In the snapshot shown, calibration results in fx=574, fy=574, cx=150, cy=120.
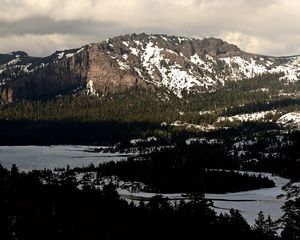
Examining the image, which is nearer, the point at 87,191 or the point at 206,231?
the point at 206,231

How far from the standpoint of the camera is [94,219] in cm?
9944

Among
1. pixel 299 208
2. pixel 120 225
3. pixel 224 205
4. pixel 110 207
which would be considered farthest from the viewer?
pixel 224 205

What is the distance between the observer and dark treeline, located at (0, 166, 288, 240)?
7175 centimetres

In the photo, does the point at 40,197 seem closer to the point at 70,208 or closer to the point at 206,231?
the point at 70,208

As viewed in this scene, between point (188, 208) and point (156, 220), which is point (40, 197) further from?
point (188, 208)

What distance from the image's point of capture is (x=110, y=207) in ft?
428

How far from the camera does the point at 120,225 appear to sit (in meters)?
99.0

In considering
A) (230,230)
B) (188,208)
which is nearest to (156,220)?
(188,208)

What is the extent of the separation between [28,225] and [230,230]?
44207 millimetres

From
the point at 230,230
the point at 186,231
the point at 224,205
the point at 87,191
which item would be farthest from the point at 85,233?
the point at 224,205

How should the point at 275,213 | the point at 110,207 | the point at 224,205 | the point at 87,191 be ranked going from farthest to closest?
the point at 224,205, the point at 275,213, the point at 87,191, the point at 110,207

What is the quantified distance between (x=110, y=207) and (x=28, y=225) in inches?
2302

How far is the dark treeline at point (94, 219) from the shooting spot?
7175 centimetres

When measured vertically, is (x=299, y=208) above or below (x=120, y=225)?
above
